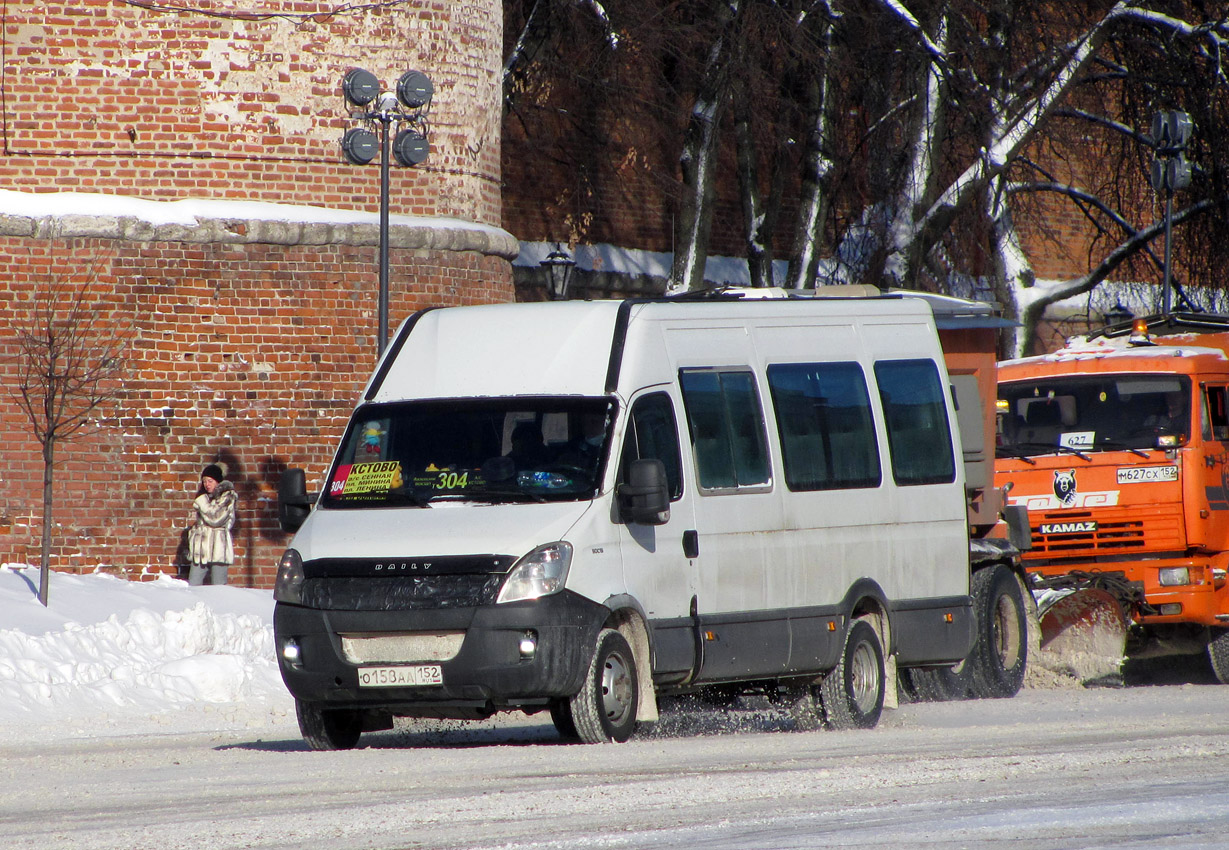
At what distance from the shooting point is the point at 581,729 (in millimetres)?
10250

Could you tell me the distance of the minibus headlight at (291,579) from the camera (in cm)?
1041

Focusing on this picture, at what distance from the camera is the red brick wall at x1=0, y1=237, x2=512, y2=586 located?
1927 centimetres

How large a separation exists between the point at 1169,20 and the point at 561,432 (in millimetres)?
14864

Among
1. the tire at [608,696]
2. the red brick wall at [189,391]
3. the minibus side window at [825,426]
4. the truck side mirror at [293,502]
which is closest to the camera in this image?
the tire at [608,696]

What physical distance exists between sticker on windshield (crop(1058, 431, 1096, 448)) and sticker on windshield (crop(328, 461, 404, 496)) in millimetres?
7558

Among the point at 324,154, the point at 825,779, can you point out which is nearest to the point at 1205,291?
the point at 324,154

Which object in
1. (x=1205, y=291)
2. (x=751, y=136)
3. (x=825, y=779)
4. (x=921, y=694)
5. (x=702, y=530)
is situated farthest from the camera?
(x=1205, y=291)

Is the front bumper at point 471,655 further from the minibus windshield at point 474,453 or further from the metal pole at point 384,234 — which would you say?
the metal pole at point 384,234

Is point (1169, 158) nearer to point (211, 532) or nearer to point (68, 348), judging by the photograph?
point (211, 532)

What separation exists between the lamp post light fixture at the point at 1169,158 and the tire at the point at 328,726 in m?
15.2

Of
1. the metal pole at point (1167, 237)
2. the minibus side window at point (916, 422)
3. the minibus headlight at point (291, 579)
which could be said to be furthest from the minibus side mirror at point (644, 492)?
the metal pole at point (1167, 237)

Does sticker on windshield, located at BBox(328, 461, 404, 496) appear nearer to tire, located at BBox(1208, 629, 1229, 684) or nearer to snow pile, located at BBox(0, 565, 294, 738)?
snow pile, located at BBox(0, 565, 294, 738)

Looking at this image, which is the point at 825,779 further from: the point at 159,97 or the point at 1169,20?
the point at 1169,20

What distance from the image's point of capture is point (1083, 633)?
52.4 ft
